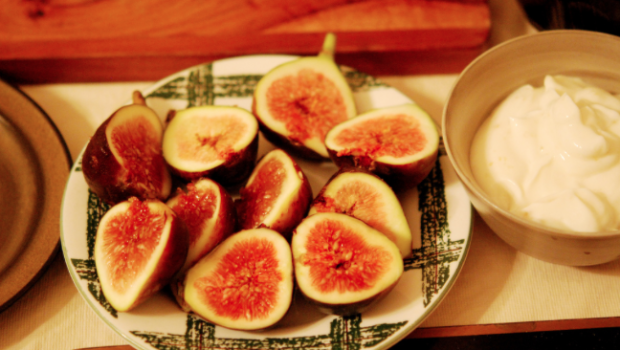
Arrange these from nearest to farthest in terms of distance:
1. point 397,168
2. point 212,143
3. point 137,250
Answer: point 137,250, point 397,168, point 212,143

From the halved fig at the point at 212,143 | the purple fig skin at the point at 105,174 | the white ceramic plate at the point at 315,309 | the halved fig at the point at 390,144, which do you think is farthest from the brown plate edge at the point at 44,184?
the halved fig at the point at 390,144

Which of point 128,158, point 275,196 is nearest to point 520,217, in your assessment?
point 275,196

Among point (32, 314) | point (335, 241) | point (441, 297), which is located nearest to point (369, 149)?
point (335, 241)

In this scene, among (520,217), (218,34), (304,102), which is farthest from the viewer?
(218,34)

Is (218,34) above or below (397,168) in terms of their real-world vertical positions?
above

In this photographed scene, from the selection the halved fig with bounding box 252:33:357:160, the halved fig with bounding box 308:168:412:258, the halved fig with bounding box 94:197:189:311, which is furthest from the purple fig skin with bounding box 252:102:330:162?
the halved fig with bounding box 94:197:189:311

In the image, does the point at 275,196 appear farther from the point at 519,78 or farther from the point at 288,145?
the point at 519,78
